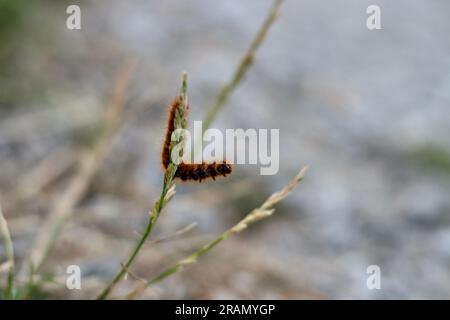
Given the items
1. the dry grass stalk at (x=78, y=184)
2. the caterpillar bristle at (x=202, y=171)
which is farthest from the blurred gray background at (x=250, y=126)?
the caterpillar bristle at (x=202, y=171)

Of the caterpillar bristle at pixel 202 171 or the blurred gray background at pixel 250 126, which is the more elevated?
the blurred gray background at pixel 250 126

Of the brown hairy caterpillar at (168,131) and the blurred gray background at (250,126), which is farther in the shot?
the blurred gray background at (250,126)

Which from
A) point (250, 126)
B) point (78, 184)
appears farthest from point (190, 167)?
point (250, 126)

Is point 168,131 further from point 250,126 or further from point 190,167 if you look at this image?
point 250,126

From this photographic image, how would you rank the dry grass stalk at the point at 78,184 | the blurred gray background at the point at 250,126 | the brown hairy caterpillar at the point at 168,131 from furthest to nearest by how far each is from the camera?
the blurred gray background at the point at 250,126 → the dry grass stalk at the point at 78,184 → the brown hairy caterpillar at the point at 168,131

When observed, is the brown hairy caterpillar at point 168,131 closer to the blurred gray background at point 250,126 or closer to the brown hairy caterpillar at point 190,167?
the brown hairy caterpillar at point 190,167
